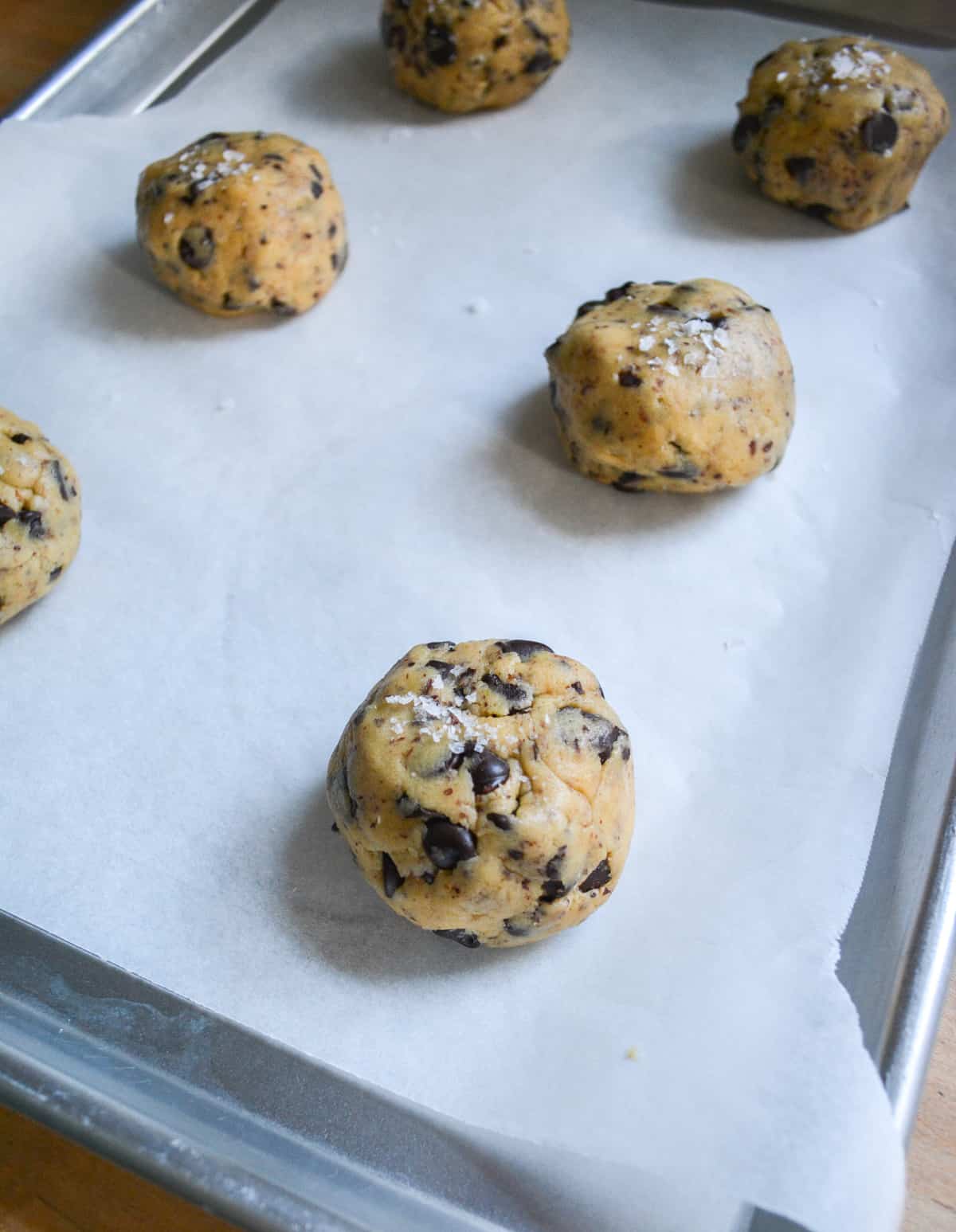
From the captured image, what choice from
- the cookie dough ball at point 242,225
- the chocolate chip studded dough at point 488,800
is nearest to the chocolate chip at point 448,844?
the chocolate chip studded dough at point 488,800

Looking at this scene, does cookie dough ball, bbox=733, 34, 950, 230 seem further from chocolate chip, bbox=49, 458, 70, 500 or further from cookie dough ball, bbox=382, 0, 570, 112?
chocolate chip, bbox=49, 458, 70, 500

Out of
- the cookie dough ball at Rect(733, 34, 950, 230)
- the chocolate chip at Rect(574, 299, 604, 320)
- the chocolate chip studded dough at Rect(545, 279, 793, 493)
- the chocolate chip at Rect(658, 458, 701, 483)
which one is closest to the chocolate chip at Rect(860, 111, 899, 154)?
the cookie dough ball at Rect(733, 34, 950, 230)

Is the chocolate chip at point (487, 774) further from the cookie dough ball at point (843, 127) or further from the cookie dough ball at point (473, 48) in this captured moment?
the cookie dough ball at point (473, 48)

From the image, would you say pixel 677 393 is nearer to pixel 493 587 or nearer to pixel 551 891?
pixel 493 587

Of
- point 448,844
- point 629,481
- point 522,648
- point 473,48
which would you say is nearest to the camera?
point 448,844

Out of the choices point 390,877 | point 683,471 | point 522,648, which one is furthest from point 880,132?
point 390,877

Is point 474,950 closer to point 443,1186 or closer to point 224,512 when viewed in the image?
point 443,1186
